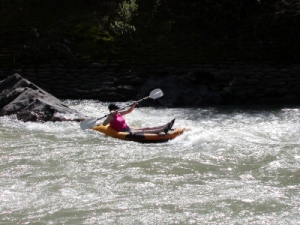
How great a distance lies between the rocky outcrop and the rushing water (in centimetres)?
35

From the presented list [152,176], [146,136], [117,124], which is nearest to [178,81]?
[117,124]

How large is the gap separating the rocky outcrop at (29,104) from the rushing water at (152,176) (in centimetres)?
35

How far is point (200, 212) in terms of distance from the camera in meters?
4.44

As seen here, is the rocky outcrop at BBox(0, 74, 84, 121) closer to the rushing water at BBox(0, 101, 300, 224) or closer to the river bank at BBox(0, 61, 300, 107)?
the rushing water at BBox(0, 101, 300, 224)

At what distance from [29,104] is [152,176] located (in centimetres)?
439

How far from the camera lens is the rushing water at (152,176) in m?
4.41

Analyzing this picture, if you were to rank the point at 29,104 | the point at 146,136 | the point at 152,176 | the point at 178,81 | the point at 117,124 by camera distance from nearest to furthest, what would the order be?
the point at 152,176, the point at 146,136, the point at 117,124, the point at 29,104, the point at 178,81

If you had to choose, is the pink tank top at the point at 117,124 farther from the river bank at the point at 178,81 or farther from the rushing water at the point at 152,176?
the river bank at the point at 178,81

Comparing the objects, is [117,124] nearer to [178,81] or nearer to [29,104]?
[29,104]

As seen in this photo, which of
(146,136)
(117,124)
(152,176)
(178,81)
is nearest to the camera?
(152,176)

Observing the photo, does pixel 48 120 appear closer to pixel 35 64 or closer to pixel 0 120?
pixel 0 120

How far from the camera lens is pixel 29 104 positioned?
9094mm

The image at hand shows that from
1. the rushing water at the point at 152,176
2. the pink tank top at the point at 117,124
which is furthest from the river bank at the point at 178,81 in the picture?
the pink tank top at the point at 117,124

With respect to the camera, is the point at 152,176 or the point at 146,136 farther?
the point at 146,136
